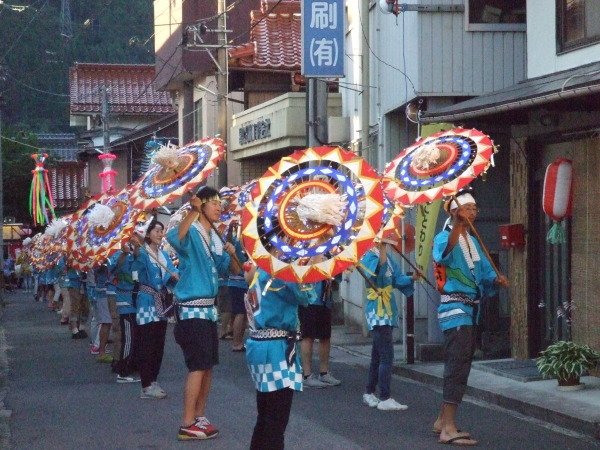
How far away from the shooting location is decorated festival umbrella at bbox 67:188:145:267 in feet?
39.1

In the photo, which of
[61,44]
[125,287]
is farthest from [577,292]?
[61,44]

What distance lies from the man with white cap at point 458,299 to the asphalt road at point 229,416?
337 millimetres

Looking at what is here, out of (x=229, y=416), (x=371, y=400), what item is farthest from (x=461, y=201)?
(x=229, y=416)

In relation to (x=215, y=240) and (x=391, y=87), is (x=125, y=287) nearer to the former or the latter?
(x=215, y=240)

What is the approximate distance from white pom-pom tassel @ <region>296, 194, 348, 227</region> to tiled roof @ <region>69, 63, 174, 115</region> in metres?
40.3

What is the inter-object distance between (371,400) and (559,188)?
3553 millimetres

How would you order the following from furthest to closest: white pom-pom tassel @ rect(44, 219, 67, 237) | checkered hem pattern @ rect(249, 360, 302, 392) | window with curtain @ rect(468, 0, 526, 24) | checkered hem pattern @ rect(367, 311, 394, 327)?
white pom-pom tassel @ rect(44, 219, 67, 237) → window with curtain @ rect(468, 0, 526, 24) → checkered hem pattern @ rect(367, 311, 394, 327) → checkered hem pattern @ rect(249, 360, 302, 392)

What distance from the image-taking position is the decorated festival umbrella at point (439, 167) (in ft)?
28.1

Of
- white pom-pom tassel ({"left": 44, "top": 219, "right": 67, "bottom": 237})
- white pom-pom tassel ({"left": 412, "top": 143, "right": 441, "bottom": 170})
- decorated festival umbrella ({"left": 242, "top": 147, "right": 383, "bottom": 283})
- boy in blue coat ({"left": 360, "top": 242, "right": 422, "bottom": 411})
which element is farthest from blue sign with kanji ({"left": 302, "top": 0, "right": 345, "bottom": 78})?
decorated festival umbrella ({"left": 242, "top": 147, "right": 383, "bottom": 283})

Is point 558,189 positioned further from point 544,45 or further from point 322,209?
point 322,209

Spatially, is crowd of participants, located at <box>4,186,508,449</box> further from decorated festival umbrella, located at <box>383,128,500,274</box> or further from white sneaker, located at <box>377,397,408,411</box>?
decorated festival umbrella, located at <box>383,128,500,274</box>

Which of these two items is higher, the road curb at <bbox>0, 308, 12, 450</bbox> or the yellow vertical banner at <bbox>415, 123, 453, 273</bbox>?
the yellow vertical banner at <bbox>415, 123, 453, 273</bbox>

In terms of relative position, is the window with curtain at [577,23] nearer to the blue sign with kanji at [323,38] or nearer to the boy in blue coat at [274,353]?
the blue sign with kanji at [323,38]

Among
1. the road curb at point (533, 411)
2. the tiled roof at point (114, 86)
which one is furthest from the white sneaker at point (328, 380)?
the tiled roof at point (114, 86)
